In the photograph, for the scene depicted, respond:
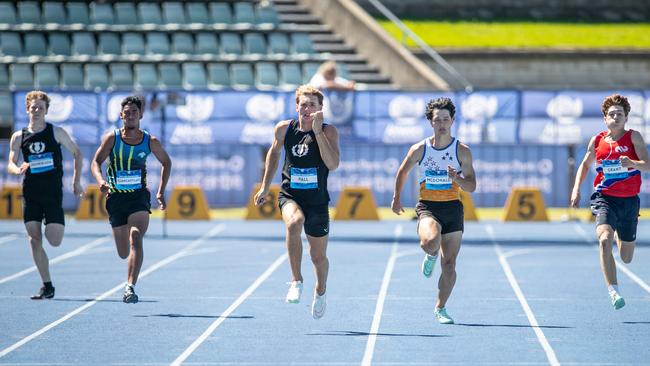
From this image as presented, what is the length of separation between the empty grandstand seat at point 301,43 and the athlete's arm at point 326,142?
19797 mm

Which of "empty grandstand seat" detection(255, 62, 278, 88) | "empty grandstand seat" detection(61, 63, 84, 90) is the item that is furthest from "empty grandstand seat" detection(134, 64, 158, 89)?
"empty grandstand seat" detection(255, 62, 278, 88)

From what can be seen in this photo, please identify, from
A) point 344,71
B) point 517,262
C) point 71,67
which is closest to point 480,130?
point 344,71

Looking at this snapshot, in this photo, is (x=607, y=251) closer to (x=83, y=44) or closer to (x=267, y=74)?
(x=267, y=74)

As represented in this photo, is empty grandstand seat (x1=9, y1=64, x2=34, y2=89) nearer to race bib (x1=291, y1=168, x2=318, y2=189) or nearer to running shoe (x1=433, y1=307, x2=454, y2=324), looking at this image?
race bib (x1=291, y1=168, x2=318, y2=189)

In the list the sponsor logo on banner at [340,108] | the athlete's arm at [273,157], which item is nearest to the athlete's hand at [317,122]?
the athlete's arm at [273,157]

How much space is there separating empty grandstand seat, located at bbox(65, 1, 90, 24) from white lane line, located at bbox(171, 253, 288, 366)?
15888 millimetres

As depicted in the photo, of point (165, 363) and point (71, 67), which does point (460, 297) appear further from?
point (71, 67)

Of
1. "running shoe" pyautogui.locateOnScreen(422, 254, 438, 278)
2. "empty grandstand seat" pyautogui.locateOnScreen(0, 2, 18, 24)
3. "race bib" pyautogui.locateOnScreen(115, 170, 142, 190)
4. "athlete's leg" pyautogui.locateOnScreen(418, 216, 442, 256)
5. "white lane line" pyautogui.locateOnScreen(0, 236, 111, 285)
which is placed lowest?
"white lane line" pyautogui.locateOnScreen(0, 236, 111, 285)

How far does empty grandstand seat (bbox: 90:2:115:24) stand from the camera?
31453mm

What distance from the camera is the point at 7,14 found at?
31.8 m

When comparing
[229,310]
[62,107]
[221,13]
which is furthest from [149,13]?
[229,310]

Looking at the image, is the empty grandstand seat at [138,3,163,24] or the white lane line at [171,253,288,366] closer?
the white lane line at [171,253,288,366]

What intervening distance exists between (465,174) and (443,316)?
122 cm

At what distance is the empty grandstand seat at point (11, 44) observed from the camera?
30719 mm
